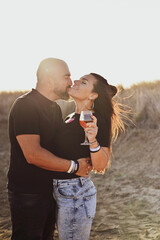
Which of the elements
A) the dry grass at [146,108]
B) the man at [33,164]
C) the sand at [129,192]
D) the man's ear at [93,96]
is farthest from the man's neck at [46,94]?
the dry grass at [146,108]

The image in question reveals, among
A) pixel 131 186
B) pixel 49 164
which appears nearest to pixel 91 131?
pixel 49 164

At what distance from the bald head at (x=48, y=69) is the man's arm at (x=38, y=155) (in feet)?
2.00

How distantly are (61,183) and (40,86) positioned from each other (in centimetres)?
86

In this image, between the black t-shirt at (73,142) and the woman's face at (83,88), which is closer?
the black t-shirt at (73,142)

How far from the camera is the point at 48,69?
265 cm

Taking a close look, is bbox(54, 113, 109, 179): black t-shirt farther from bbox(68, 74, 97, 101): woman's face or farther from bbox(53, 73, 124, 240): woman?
bbox(68, 74, 97, 101): woman's face

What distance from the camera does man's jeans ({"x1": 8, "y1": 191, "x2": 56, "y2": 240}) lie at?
241cm

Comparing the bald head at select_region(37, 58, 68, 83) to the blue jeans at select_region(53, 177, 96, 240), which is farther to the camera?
the bald head at select_region(37, 58, 68, 83)

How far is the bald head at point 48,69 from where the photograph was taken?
2637 mm

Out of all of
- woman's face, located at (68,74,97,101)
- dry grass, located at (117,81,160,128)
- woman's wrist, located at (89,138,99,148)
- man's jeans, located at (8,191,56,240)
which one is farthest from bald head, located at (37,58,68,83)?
dry grass, located at (117,81,160,128)

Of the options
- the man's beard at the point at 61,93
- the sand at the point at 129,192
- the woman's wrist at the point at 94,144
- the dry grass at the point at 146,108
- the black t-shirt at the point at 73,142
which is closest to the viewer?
the woman's wrist at the point at 94,144

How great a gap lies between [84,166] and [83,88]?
0.79 meters

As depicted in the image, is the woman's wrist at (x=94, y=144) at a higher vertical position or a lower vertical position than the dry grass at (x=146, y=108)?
higher

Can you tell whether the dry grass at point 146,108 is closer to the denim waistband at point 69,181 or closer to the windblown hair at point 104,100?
the windblown hair at point 104,100
